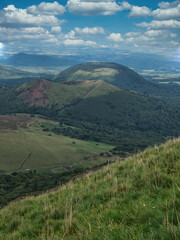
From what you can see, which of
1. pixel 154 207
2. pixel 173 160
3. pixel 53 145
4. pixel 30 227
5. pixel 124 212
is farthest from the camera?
pixel 53 145

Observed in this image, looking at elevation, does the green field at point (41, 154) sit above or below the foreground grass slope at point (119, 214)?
below

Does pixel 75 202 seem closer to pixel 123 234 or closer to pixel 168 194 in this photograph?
pixel 168 194

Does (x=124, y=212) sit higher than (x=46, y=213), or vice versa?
(x=124, y=212)

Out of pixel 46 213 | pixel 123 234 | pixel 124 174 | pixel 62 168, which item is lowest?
pixel 62 168

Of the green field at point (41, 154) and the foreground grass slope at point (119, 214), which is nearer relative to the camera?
the foreground grass slope at point (119, 214)

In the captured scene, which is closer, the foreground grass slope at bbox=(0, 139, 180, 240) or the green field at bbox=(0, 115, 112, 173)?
the foreground grass slope at bbox=(0, 139, 180, 240)

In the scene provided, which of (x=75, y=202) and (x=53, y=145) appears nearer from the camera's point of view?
(x=75, y=202)

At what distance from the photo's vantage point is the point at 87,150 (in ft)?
632

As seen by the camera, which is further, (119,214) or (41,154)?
(41,154)

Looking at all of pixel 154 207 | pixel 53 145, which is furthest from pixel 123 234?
pixel 53 145

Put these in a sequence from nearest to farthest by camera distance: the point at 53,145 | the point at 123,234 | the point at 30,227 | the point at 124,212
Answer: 1. the point at 123,234
2. the point at 124,212
3. the point at 30,227
4. the point at 53,145

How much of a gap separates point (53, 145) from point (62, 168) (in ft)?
149

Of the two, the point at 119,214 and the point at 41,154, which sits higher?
the point at 119,214

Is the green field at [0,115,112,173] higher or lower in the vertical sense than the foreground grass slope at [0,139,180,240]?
lower
